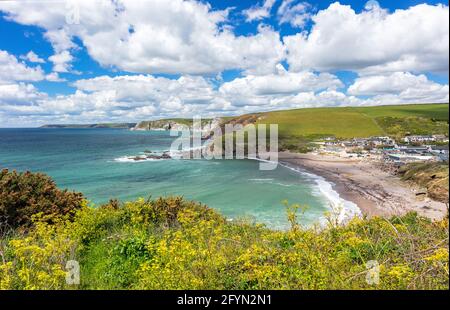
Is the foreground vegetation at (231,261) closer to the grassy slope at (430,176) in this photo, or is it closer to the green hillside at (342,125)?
the grassy slope at (430,176)

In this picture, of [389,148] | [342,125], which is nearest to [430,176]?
[389,148]

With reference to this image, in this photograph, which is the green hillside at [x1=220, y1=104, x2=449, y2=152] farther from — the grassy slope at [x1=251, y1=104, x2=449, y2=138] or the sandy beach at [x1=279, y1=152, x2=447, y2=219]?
Result: the sandy beach at [x1=279, y1=152, x2=447, y2=219]

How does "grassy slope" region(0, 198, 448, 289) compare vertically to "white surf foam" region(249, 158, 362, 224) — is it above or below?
above

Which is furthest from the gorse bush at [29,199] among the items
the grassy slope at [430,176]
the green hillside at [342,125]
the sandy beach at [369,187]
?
the green hillside at [342,125]

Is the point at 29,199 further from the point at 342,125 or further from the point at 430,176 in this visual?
the point at 342,125

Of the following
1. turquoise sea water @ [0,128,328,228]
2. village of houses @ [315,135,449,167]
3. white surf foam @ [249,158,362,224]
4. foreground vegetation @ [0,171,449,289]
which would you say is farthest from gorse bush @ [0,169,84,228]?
village of houses @ [315,135,449,167]
